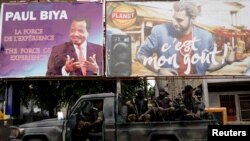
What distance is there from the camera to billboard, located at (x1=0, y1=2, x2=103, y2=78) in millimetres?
15242

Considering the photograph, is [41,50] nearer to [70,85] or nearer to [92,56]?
→ [92,56]

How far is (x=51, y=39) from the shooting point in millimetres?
15570

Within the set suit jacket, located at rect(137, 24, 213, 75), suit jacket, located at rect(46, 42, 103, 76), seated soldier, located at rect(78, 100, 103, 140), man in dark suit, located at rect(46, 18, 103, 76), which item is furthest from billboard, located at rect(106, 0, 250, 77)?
seated soldier, located at rect(78, 100, 103, 140)

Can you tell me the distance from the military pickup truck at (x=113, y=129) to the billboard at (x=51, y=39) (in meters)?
4.43

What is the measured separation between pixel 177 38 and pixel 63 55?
165 inches

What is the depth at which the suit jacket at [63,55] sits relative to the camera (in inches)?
599

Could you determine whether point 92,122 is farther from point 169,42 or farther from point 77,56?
point 169,42

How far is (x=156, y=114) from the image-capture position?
1084 centimetres

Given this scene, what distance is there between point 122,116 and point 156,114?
2.93 ft

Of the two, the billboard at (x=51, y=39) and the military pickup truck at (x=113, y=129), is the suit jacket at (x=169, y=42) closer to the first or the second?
the billboard at (x=51, y=39)

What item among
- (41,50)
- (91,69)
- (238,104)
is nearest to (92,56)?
(91,69)

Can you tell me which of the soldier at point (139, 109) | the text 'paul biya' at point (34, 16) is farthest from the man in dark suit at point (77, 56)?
the soldier at point (139, 109)

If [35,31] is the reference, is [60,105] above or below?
below

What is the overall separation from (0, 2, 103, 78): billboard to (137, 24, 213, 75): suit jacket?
1733 millimetres
